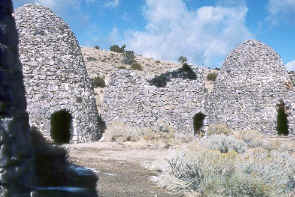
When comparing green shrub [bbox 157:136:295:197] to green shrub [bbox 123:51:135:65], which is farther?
green shrub [bbox 123:51:135:65]

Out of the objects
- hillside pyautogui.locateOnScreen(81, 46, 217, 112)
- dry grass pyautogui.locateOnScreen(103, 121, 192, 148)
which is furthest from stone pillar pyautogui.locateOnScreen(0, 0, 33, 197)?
hillside pyautogui.locateOnScreen(81, 46, 217, 112)

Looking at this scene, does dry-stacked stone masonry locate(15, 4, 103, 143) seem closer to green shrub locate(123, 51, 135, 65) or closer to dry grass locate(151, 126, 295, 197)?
dry grass locate(151, 126, 295, 197)

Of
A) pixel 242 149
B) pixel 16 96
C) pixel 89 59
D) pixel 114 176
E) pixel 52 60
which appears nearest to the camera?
pixel 16 96

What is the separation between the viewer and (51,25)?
543 inches

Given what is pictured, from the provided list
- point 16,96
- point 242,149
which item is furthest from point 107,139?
point 16,96

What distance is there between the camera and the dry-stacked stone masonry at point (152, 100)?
640 inches

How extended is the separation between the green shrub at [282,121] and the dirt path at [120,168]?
6432mm

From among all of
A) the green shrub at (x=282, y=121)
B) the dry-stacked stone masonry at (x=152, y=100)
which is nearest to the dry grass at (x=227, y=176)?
the dry-stacked stone masonry at (x=152, y=100)

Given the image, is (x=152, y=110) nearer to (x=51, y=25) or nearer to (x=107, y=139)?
(x=107, y=139)

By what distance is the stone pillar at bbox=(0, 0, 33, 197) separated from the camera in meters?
2.99

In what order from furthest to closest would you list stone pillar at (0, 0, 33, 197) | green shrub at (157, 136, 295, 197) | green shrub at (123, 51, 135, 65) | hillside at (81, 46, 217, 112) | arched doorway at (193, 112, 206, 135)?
1. green shrub at (123, 51, 135, 65)
2. hillside at (81, 46, 217, 112)
3. arched doorway at (193, 112, 206, 135)
4. green shrub at (157, 136, 295, 197)
5. stone pillar at (0, 0, 33, 197)

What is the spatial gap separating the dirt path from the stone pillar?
2.60m

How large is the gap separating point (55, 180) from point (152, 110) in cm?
1027

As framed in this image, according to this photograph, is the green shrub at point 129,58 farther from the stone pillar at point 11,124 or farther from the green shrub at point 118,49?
the stone pillar at point 11,124
